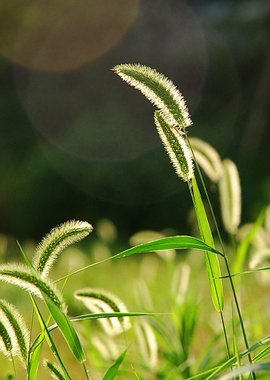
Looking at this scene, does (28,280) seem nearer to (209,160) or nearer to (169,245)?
(169,245)

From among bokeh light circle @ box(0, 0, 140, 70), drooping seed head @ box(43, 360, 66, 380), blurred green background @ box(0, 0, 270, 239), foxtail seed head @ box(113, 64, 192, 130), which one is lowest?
drooping seed head @ box(43, 360, 66, 380)

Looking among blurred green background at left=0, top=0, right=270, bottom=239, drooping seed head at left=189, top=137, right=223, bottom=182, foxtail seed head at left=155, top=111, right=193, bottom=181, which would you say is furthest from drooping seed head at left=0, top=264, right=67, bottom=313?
blurred green background at left=0, top=0, right=270, bottom=239

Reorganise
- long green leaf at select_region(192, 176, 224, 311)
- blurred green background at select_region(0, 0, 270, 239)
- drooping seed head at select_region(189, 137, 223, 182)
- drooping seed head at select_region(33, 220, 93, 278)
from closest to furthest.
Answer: drooping seed head at select_region(33, 220, 93, 278)
long green leaf at select_region(192, 176, 224, 311)
drooping seed head at select_region(189, 137, 223, 182)
blurred green background at select_region(0, 0, 270, 239)

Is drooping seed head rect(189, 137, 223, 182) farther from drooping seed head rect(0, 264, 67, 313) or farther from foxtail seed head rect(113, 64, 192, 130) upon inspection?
drooping seed head rect(0, 264, 67, 313)

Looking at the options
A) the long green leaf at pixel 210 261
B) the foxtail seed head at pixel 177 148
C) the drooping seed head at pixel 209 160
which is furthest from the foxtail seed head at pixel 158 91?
the drooping seed head at pixel 209 160

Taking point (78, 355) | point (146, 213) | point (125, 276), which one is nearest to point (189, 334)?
point (78, 355)

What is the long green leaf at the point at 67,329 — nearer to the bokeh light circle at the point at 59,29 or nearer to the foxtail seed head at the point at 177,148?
the foxtail seed head at the point at 177,148
